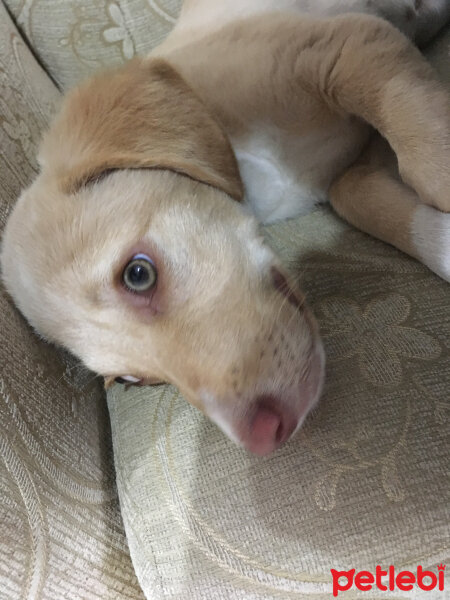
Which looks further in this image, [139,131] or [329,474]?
[139,131]

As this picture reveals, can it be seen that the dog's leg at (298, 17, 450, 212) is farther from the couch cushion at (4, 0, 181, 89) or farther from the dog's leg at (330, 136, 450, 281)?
the couch cushion at (4, 0, 181, 89)

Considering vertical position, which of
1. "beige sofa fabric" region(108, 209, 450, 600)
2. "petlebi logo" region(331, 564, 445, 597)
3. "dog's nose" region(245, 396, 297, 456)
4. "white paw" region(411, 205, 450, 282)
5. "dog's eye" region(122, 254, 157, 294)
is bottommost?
"petlebi logo" region(331, 564, 445, 597)

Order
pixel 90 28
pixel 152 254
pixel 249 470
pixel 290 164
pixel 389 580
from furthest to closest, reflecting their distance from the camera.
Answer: pixel 90 28, pixel 290 164, pixel 152 254, pixel 249 470, pixel 389 580

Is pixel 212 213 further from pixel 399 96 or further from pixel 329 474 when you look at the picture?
pixel 329 474

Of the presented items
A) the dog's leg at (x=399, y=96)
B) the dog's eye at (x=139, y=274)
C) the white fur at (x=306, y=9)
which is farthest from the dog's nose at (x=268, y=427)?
the white fur at (x=306, y=9)

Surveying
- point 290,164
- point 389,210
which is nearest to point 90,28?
point 290,164

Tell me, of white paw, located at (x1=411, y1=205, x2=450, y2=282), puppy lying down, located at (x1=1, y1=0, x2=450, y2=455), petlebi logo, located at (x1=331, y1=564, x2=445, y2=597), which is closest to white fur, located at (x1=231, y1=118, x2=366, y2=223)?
puppy lying down, located at (x1=1, y1=0, x2=450, y2=455)

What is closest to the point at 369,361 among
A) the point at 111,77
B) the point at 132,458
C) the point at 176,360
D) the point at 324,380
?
the point at 324,380
